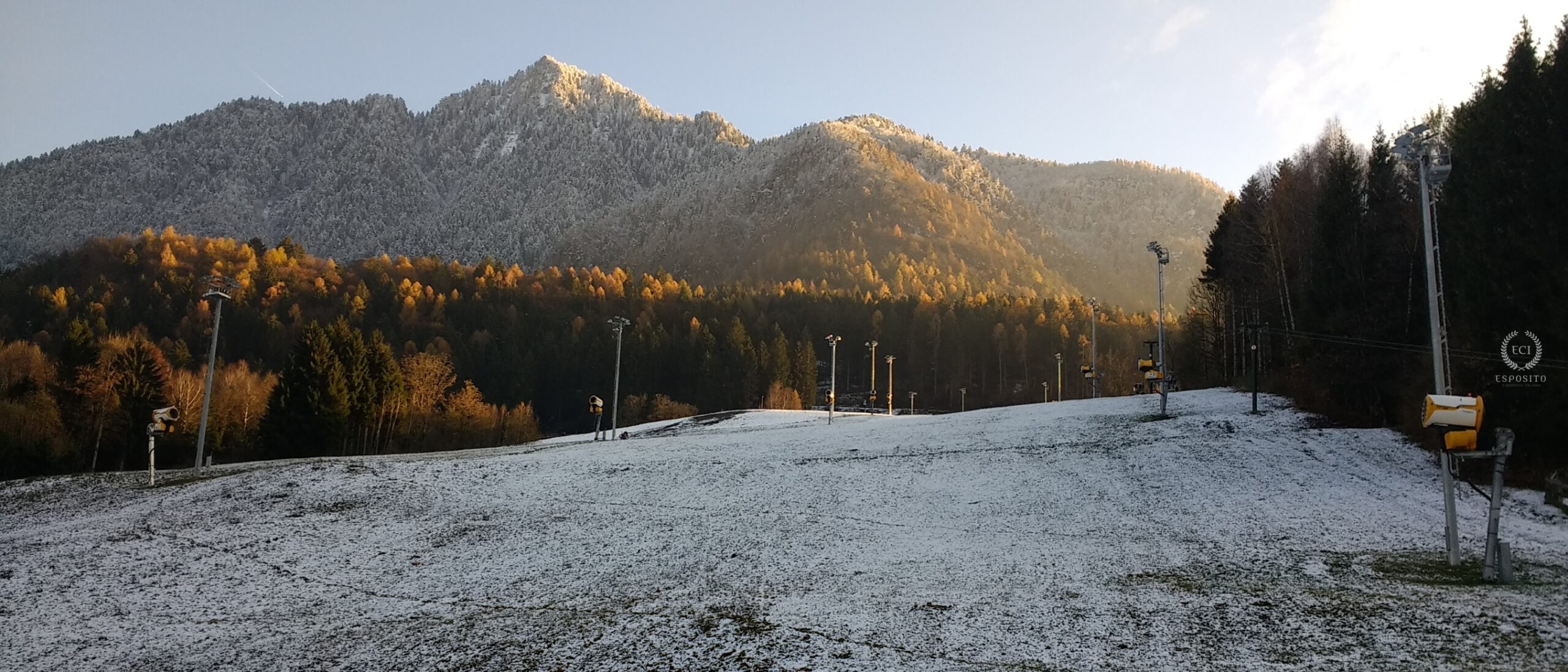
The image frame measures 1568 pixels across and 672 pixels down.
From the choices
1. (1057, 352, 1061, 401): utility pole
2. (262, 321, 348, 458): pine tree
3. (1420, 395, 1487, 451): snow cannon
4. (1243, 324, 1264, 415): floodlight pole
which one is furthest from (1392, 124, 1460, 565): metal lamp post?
(1057, 352, 1061, 401): utility pole

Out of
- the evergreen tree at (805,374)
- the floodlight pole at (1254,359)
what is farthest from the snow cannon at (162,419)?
the evergreen tree at (805,374)

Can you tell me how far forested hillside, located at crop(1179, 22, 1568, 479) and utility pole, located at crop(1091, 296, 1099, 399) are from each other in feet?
36.8

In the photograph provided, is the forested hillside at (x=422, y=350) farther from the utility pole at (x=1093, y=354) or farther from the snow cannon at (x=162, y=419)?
the snow cannon at (x=162, y=419)

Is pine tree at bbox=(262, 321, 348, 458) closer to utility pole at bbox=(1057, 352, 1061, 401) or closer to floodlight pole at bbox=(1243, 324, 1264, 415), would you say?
floodlight pole at bbox=(1243, 324, 1264, 415)

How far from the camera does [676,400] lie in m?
136

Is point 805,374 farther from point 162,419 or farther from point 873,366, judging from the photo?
point 162,419

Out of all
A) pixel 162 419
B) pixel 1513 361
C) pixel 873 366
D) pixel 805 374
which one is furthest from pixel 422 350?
pixel 1513 361

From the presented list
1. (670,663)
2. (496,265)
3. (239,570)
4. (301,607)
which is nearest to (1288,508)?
(670,663)

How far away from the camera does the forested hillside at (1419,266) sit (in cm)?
2797

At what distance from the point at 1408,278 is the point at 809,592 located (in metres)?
35.8

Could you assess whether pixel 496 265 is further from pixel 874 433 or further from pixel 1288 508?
pixel 1288 508

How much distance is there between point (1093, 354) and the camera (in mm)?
75625

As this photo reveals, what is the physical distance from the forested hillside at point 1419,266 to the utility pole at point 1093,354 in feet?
36.8

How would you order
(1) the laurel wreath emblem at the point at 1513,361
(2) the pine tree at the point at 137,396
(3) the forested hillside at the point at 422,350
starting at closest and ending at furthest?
(1) the laurel wreath emblem at the point at 1513,361 < (2) the pine tree at the point at 137,396 < (3) the forested hillside at the point at 422,350
